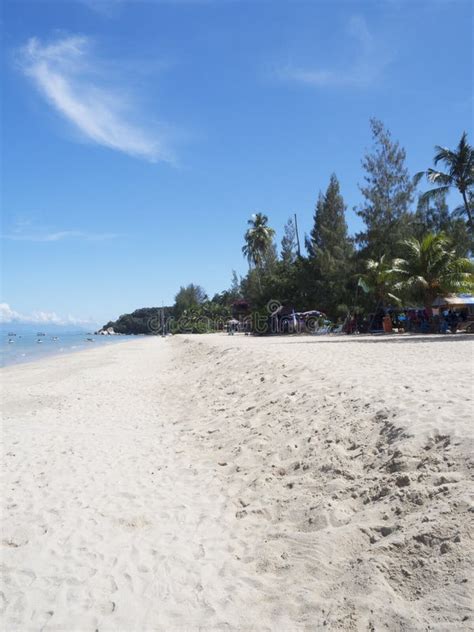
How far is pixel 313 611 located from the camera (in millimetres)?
3088

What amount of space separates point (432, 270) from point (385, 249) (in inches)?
439

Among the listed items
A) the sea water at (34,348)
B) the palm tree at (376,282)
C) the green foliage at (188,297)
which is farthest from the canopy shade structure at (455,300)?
the green foliage at (188,297)

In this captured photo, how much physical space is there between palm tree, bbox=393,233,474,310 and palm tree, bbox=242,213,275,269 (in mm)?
33079

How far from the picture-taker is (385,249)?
32062 millimetres

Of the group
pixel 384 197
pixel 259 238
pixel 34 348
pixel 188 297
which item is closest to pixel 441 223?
pixel 384 197

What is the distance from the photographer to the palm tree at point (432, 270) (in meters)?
20.8

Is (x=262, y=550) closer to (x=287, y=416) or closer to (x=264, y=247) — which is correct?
(x=287, y=416)


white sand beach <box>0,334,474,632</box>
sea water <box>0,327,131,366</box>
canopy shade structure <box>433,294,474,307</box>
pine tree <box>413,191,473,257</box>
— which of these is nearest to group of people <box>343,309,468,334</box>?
canopy shade structure <box>433,294,474,307</box>

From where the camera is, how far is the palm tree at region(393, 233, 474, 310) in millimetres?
20766

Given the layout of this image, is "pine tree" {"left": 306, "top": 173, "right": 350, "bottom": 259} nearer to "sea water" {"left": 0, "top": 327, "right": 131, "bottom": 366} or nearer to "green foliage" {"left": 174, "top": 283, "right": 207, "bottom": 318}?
"sea water" {"left": 0, "top": 327, "right": 131, "bottom": 366}

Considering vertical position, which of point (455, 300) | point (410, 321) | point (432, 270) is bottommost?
point (410, 321)

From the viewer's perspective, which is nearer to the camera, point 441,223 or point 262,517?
point 262,517

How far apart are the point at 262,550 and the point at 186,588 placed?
783mm

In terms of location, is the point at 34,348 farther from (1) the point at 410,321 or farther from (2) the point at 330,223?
(1) the point at 410,321
